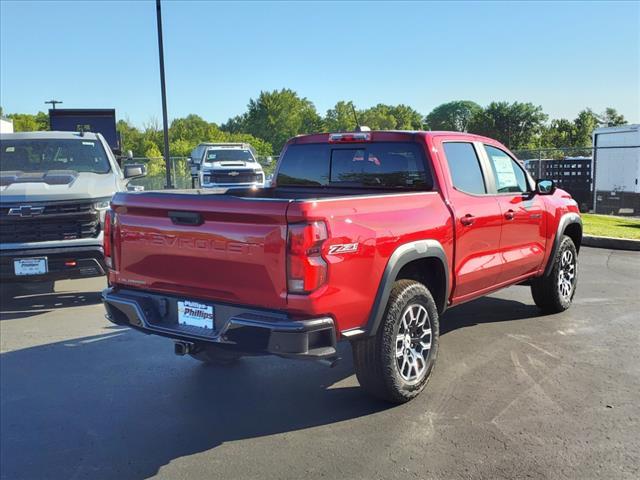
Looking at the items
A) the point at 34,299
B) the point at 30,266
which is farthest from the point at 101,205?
the point at 34,299

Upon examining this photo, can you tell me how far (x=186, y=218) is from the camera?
3.69 m

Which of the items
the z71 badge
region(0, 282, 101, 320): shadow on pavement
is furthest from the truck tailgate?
region(0, 282, 101, 320): shadow on pavement

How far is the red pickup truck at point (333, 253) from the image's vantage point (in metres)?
3.35

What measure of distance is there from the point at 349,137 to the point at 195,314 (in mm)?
2120

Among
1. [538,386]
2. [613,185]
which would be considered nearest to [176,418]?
[538,386]

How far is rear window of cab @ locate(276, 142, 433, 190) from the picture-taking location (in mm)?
4672

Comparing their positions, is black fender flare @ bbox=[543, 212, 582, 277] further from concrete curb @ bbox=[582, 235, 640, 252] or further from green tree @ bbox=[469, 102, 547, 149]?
green tree @ bbox=[469, 102, 547, 149]

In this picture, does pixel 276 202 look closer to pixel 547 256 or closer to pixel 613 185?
pixel 547 256

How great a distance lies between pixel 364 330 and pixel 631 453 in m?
1.70

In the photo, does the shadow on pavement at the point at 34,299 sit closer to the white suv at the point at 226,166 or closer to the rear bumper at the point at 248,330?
the rear bumper at the point at 248,330

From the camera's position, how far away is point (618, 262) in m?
9.66

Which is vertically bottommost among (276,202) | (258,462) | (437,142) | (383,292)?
(258,462)

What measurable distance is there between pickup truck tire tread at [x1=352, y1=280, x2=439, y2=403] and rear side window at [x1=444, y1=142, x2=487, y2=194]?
120cm

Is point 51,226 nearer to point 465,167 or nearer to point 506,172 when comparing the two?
point 465,167
